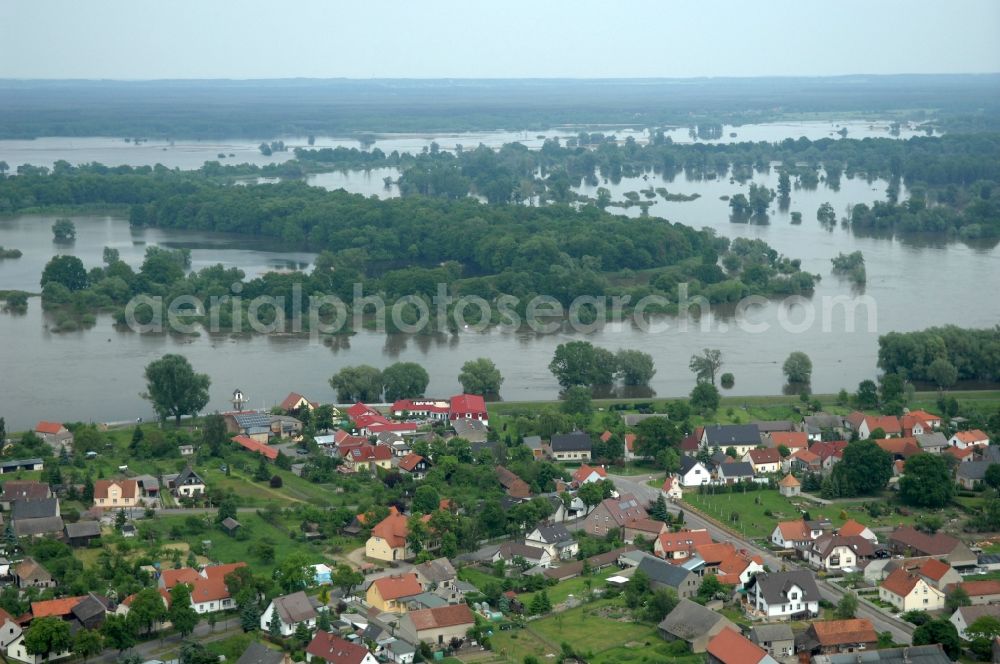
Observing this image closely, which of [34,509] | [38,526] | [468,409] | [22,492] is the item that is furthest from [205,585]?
[468,409]

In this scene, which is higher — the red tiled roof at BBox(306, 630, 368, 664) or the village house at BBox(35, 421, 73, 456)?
the village house at BBox(35, 421, 73, 456)

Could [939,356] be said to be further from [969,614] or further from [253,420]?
[253,420]

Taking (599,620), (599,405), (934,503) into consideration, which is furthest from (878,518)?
(599,405)

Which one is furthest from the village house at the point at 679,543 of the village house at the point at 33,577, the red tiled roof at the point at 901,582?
the village house at the point at 33,577

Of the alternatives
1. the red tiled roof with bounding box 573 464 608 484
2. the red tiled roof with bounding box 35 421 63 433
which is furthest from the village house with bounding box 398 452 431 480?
the red tiled roof with bounding box 35 421 63 433

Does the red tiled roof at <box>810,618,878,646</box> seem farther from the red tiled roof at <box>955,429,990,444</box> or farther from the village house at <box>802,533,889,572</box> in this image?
the red tiled roof at <box>955,429,990,444</box>

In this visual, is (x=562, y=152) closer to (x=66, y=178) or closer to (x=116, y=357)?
(x=66, y=178)
